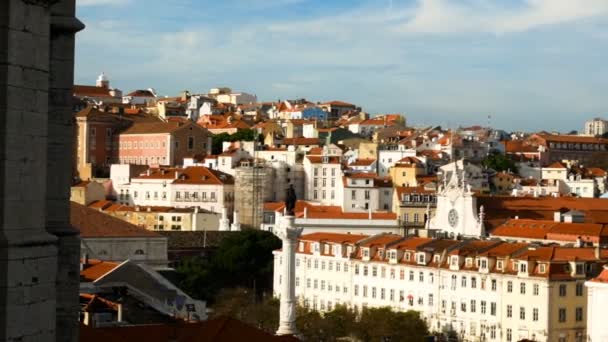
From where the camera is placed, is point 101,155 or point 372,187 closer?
point 372,187

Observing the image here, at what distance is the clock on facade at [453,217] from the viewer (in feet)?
217

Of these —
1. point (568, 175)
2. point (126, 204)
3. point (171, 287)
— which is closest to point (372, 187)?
A: point (126, 204)

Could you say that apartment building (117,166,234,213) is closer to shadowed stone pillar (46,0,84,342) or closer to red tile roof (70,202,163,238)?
red tile roof (70,202,163,238)

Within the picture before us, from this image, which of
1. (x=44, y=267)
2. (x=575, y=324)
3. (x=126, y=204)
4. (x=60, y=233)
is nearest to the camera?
(x=44, y=267)

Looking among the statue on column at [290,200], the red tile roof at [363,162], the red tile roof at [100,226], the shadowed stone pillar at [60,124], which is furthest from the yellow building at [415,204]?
the shadowed stone pillar at [60,124]

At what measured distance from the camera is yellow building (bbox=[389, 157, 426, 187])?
8388 centimetres

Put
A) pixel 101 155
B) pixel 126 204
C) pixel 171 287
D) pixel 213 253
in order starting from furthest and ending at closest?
1. pixel 101 155
2. pixel 126 204
3. pixel 213 253
4. pixel 171 287

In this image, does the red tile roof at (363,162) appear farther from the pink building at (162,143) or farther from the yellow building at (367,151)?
the pink building at (162,143)

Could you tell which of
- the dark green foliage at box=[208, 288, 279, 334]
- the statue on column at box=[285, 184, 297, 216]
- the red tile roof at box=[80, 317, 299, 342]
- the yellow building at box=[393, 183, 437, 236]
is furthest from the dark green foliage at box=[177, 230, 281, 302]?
the red tile roof at box=[80, 317, 299, 342]

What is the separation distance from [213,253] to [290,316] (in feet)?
99.3

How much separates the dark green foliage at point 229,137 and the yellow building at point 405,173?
1720 centimetres

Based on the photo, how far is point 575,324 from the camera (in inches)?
1774

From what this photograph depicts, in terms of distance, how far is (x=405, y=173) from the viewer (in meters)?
84.6

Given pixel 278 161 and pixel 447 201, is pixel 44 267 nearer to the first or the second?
pixel 447 201
